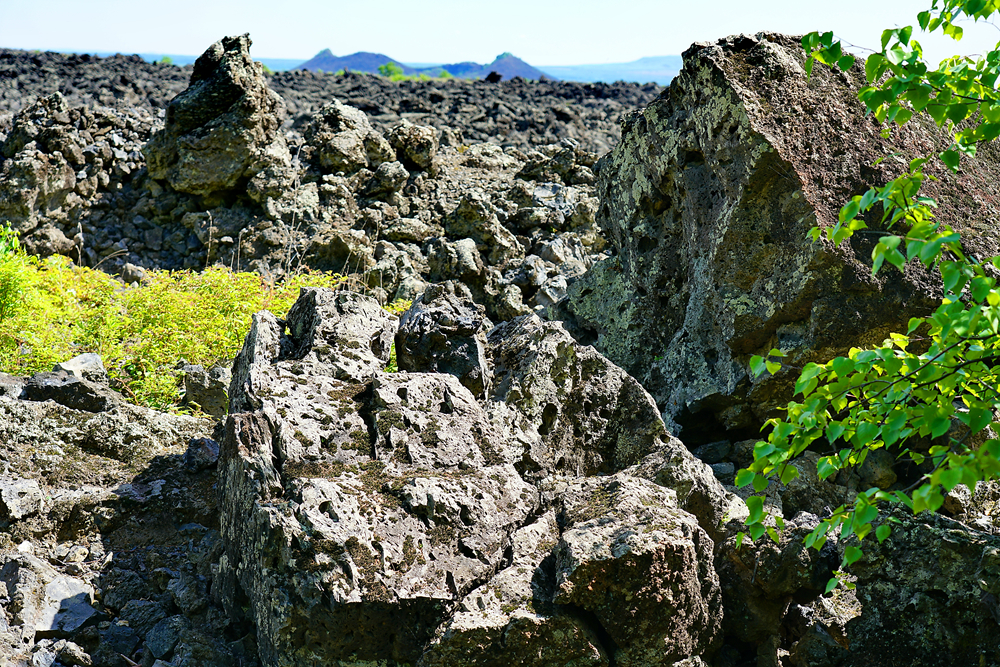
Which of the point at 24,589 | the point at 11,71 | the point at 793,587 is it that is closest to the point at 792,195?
the point at 793,587

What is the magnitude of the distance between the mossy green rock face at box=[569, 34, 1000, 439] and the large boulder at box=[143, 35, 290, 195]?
1035 centimetres

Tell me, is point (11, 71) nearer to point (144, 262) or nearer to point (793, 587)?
point (144, 262)

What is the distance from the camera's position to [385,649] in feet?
13.5

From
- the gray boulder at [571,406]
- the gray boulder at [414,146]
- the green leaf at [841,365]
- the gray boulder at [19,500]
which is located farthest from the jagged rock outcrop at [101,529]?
the gray boulder at [414,146]

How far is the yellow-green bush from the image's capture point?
28.9ft

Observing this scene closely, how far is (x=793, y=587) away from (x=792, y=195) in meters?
3.36

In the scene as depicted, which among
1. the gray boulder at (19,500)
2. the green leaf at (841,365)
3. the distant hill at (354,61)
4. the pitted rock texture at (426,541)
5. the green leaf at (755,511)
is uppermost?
the distant hill at (354,61)

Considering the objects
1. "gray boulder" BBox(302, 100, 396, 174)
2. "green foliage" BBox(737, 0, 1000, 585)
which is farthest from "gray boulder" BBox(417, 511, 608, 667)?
"gray boulder" BBox(302, 100, 396, 174)

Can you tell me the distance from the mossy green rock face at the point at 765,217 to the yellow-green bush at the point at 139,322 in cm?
496

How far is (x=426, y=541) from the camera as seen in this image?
14.5 feet

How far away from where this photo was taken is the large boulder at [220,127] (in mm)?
16234

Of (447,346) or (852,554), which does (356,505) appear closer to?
(447,346)

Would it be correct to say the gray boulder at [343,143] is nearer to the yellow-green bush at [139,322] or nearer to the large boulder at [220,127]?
the large boulder at [220,127]

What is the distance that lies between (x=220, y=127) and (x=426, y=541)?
13815 millimetres
